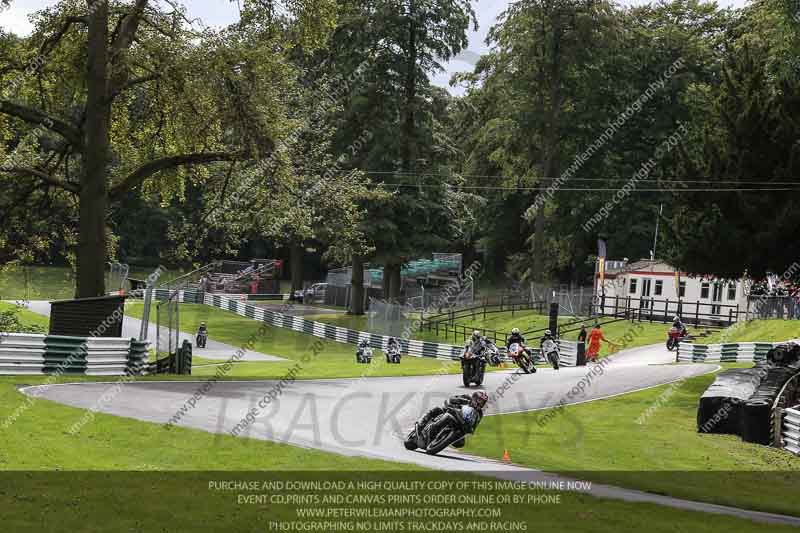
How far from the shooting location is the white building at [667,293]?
48066 millimetres

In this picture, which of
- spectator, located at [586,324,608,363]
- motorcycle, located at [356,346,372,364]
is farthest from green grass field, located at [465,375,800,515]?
motorcycle, located at [356,346,372,364]

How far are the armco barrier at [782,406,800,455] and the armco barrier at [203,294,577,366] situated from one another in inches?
714

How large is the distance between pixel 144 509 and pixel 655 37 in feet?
194

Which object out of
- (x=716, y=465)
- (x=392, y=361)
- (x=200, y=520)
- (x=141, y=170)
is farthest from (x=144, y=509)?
(x=392, y=361)

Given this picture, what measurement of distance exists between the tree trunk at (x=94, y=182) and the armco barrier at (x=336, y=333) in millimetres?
14722

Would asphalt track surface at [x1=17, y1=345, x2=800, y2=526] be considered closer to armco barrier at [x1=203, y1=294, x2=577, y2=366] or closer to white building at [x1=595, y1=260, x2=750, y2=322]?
armco barrier at [x1=203, y1=294, x2=577, y2=366]

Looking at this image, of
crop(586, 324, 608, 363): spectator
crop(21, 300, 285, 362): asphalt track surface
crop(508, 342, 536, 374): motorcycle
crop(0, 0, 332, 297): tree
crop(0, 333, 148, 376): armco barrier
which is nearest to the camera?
crop(0, 333, 148, 376): armco barrier

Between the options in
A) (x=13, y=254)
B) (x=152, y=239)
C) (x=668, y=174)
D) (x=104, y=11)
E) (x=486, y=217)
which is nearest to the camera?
(x=104, y=11)

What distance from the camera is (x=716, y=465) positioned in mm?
17406

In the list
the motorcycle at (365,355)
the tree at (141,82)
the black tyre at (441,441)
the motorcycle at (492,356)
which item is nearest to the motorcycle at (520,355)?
the motorcycle at (492,356)

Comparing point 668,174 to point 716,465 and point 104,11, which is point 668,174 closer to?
point 716,465

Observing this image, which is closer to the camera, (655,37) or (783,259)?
(783,259)

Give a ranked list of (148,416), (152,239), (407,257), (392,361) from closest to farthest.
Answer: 1. (148,416)
2. (392,361)
3. (407,257)
4. (152,239)

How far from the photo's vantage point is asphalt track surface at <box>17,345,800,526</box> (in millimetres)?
14000
